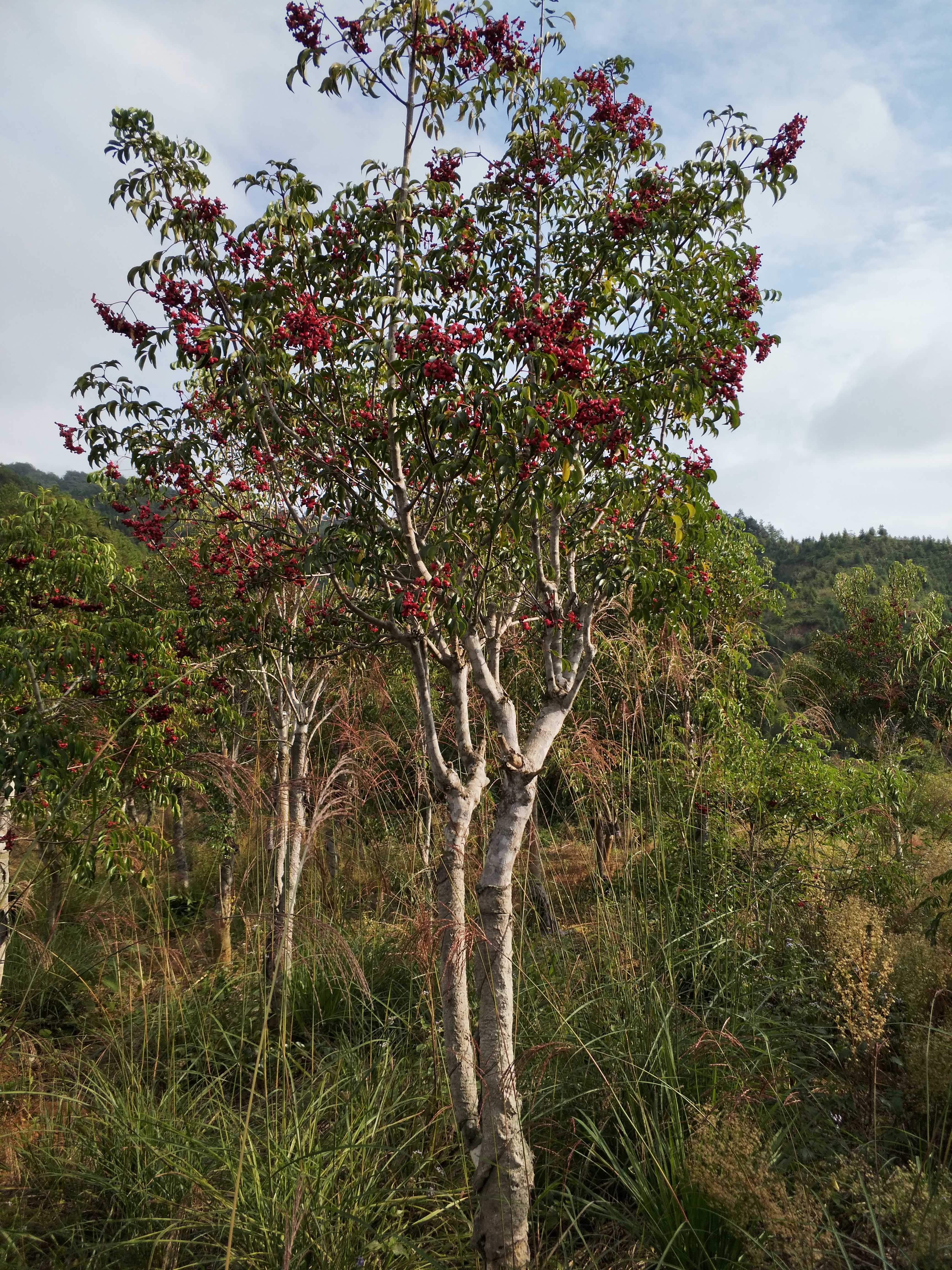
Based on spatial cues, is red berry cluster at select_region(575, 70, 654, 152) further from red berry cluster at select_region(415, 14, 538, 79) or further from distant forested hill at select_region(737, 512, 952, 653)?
distant forested hill at select_region(737, 512, 952, 653)

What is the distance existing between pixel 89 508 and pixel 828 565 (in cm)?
2944

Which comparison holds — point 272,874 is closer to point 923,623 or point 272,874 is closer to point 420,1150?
point 420,1150

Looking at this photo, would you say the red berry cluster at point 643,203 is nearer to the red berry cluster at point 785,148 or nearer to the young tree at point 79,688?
the red berry cluster at point 785,148

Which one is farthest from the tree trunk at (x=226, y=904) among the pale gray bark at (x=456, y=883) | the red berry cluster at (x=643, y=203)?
the red berry cluster at (x=643, y=203)

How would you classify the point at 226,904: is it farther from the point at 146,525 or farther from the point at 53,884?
the point at 146,525

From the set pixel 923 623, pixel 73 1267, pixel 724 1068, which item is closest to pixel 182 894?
pixel 73 1267

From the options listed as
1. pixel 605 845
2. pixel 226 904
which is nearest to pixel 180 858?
pixel 226 904

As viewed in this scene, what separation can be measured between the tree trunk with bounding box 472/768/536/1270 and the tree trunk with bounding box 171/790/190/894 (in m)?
6.44

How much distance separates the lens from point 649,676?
332 centimetres

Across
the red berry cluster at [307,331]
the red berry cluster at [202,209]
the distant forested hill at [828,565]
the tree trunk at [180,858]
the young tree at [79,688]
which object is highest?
the distant forested hill at [828,565]

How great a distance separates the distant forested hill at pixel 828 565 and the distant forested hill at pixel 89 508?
16152 millimetres

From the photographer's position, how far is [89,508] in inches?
150

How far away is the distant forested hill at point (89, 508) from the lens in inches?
162

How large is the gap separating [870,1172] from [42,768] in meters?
3.18
